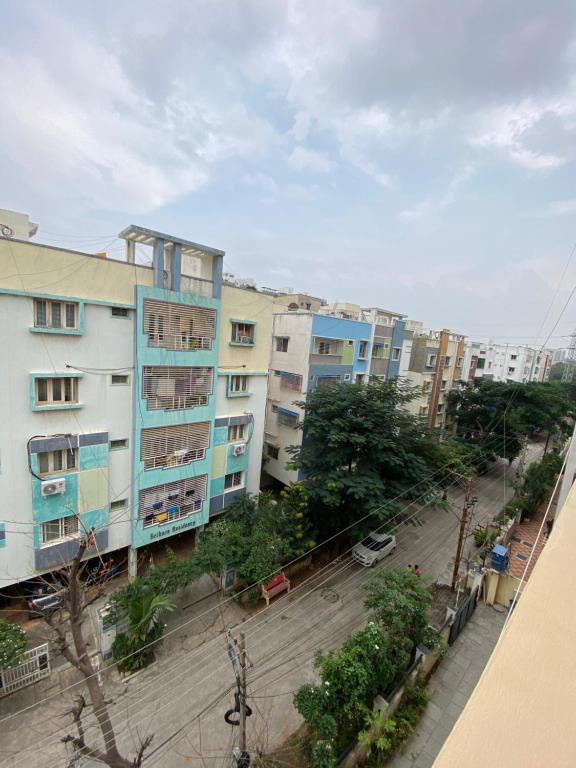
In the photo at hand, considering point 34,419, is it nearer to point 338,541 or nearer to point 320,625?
point 320,625

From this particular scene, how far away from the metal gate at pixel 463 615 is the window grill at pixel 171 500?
8.97m

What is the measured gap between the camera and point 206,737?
7.89 metres

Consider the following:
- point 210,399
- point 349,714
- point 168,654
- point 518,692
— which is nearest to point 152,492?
point 210,399

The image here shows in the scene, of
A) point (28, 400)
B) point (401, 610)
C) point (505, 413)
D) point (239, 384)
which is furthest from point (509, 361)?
point (28, 400)

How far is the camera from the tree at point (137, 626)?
9.30 metres

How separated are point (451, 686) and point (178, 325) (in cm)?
1254

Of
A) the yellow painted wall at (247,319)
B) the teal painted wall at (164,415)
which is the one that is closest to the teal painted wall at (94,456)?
the teal painted wall at (164,415)

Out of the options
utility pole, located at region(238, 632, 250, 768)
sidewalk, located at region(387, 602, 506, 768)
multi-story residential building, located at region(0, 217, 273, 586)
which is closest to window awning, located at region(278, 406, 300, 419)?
multi-story residential building, located at region(0, 217, 273, 586)

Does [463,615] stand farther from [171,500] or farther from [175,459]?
[175,459]

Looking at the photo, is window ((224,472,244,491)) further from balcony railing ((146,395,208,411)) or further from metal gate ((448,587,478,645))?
metal gate ((448,587,478,645))

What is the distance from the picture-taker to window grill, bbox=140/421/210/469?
11.7 meters

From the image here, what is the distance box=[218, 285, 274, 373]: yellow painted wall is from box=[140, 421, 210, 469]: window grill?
2590 mm

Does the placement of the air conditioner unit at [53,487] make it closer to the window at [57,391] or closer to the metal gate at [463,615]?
the window at [57,391]

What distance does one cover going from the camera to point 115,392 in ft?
36.2
